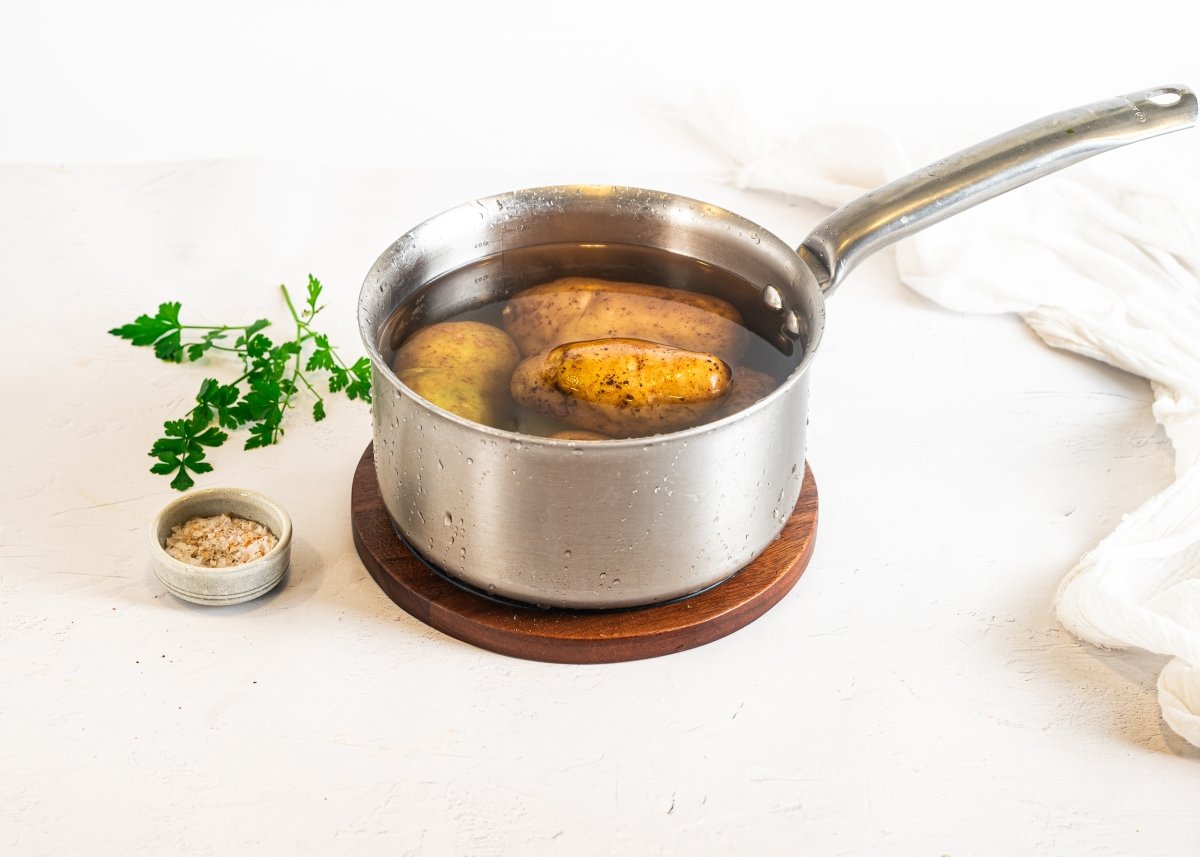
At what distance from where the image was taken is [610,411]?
1.29m

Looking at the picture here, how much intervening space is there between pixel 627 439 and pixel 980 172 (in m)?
0.56

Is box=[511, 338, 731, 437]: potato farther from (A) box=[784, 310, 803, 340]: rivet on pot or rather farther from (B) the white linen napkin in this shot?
(B) the white linen napkin

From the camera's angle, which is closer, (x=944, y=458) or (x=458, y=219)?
(x=458, y=219)

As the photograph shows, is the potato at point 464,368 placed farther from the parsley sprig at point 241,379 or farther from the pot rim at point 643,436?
the parsley sprig at point 241,379

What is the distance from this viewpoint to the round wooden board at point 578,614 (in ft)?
4.18

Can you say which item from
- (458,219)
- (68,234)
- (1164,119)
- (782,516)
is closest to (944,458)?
(782,516)

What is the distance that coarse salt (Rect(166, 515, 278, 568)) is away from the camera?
4.33 feet

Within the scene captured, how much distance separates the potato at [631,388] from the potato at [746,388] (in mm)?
10

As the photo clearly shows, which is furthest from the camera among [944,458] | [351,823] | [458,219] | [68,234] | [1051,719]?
[68,234]

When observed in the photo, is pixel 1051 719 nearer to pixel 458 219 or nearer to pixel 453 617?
pixel 453 617

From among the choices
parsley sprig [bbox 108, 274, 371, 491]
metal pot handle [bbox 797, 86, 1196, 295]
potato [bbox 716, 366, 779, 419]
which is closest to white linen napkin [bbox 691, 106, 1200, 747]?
metal pot handle [bbox 797, 86, 1196, 295]

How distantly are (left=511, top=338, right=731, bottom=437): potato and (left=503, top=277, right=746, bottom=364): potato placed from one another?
0.26ft

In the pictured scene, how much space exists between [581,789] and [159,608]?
467mm

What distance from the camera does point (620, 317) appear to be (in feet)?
4.68
